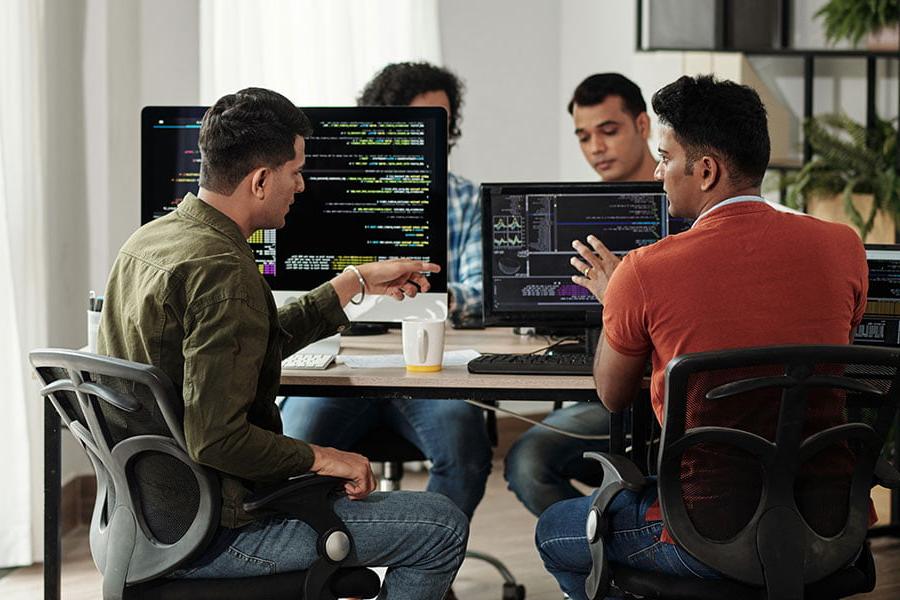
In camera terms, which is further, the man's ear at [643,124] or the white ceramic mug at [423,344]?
the man's ear at [643,124]

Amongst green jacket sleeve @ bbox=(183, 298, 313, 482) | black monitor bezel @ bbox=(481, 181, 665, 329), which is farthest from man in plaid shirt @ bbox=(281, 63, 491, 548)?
green jacket sleeve @ bbox=(183, 298, 313, 482)

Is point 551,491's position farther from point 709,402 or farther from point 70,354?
point 70,354

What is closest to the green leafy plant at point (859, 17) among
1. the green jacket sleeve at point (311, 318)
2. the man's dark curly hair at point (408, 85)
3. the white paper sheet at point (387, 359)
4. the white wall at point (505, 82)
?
the white wall at point (505, 82)

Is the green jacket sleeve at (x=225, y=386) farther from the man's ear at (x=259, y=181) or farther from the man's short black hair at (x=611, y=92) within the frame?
the man's short black hair at (x=611, y=92)

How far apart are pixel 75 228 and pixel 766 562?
2468 mm

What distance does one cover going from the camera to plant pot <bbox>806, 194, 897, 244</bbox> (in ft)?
12.8

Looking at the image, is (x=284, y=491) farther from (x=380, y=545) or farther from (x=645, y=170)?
(x=645, y=170)

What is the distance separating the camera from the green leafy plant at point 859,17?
4184mm

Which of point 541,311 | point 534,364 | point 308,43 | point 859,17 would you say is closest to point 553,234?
point 541,311

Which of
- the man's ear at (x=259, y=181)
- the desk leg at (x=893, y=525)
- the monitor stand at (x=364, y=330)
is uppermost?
the man's ear at (x=259, y=181)

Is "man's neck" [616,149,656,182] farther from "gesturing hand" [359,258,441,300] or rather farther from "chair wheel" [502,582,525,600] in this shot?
"chair wheel" [502,582,525,600]

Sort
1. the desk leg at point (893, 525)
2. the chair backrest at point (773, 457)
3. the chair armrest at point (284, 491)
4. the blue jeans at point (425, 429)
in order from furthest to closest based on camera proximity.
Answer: the desk leg at point (893, 525)
the blue jeans at point (425, 429)
the chair armrest at point (284, 491)
the chair backrest at point (773, 457)

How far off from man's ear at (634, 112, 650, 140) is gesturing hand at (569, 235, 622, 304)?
0.92m

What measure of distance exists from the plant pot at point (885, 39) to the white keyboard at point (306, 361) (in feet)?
9.39
